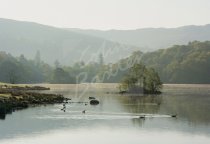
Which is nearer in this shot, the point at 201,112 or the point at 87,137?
the point at 87,137

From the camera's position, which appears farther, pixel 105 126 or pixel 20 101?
pixel 20 101

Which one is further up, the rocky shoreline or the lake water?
the rocky shoreline

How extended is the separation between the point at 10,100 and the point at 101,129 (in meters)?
49.7

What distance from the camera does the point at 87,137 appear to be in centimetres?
8388

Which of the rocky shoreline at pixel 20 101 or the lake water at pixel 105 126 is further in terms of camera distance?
the rocky shoreline at pixel 20 101

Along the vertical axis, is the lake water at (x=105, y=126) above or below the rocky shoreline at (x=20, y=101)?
below

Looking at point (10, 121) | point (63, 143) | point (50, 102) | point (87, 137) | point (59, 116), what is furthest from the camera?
point (50, 102)

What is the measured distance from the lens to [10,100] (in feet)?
446

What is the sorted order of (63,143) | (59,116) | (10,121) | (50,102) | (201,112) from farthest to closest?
(50,102)
(201,112)
(59,116)
(10,121)
(63,143)

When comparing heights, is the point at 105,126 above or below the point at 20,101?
below

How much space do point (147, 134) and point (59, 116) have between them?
3220cm

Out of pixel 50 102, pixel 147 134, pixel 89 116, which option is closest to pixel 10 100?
pixel 50 102

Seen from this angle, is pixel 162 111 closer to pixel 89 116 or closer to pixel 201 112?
pixel 201 112

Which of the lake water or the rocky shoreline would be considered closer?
the lake water
